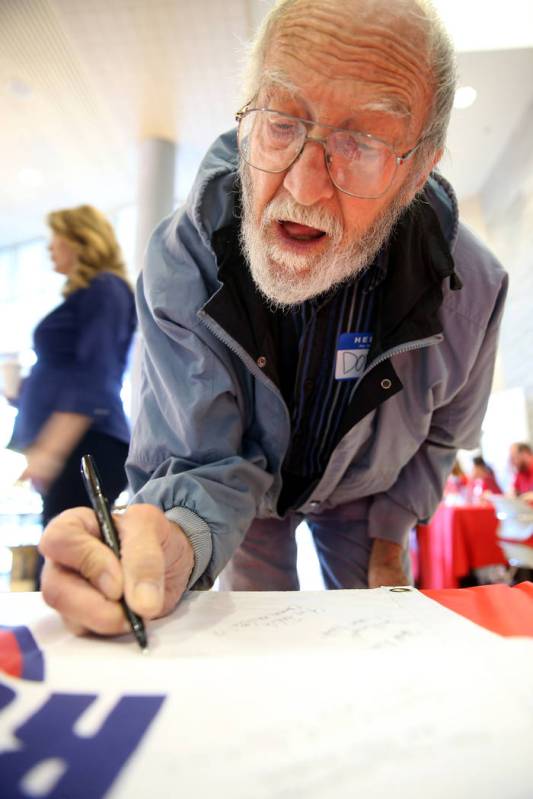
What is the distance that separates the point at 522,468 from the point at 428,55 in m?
3.89

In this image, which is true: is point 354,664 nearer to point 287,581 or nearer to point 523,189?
point 287,581

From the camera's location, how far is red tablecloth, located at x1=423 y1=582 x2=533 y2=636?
1.56 ft

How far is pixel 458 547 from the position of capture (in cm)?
266

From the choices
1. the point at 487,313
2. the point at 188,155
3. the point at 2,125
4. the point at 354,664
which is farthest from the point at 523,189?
the point at 354,664

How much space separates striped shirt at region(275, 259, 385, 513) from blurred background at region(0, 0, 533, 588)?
1935mm

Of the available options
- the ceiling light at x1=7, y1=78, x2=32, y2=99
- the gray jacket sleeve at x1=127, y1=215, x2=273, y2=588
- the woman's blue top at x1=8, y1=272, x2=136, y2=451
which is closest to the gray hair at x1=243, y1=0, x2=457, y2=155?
the gray jacket sleeve at x1=127, y1=215, x2=273, y2=588

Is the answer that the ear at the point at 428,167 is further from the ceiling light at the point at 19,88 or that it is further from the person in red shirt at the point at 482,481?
the ceiling light at the point at 19,88

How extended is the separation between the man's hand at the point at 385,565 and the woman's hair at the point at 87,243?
982mm

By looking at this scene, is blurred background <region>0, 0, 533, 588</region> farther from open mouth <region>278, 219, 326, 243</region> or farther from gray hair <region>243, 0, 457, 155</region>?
open mouth <region>278, 219, 326, 243</region>

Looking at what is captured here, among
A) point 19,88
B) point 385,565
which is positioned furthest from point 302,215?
point 19,88

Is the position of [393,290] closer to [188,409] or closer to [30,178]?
[188,409]

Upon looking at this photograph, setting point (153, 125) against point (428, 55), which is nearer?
point (428, 55)

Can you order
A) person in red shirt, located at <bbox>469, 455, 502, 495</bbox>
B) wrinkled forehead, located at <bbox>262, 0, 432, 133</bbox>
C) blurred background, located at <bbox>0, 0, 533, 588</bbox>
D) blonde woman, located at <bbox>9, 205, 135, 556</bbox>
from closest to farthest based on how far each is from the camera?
wrinkled forehead, located at <bbox>262, 0, 432, 133</bbox> < blonde woman, located at <bbox>9, 205, 135, 556</bbox> < blurred background, located at <bbox>0, 0, 533, 588</bbox> < person in red shirt, located at <bbox>469, 455, 502, 495</bbox>

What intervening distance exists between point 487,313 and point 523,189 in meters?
5.06
